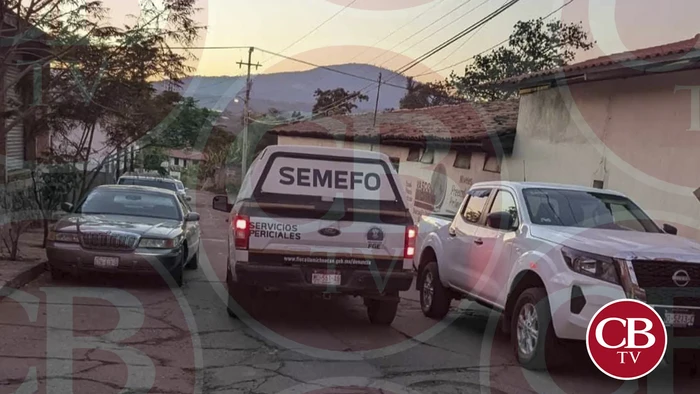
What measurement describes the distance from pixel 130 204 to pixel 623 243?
7806 mm

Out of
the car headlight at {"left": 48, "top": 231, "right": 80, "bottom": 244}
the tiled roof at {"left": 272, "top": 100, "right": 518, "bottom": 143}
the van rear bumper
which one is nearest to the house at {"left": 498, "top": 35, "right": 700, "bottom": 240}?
the tiled roof at {"left": 272, "top": 100, "right": 518, "bottom": 143}

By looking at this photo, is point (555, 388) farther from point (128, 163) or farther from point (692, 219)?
point (128, 163)

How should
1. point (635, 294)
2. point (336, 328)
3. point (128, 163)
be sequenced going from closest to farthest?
point (635, 294) → point (336, 328) → point (128, 163)

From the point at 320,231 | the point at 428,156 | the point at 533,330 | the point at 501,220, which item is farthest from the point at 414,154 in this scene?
the point at 533,330

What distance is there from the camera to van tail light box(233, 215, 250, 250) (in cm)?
774

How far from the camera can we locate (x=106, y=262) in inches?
384

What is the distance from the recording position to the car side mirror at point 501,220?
7.84 metres

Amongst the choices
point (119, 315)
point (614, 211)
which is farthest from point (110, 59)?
point (614, 211)

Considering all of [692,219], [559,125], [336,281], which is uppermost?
[559,125]

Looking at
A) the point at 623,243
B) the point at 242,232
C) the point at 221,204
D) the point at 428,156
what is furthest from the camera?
the point at 428,156

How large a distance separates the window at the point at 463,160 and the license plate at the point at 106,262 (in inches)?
398

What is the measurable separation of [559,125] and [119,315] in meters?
9.28

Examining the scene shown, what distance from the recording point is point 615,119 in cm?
1212

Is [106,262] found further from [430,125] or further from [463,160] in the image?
[430,125]
